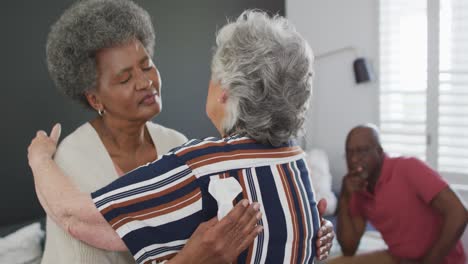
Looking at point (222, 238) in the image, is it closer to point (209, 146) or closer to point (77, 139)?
point (209, 146)

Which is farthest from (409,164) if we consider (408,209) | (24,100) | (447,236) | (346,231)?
(24,100)

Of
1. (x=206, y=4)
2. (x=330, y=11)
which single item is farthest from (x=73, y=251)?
(x=330, y=11)

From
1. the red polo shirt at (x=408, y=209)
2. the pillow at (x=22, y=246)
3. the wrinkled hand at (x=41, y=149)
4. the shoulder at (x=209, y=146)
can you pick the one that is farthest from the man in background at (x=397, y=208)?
the wrinkled hand at (x=41, y=149)

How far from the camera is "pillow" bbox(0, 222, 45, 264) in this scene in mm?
2365

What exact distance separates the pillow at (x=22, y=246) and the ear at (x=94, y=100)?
46.5 inches

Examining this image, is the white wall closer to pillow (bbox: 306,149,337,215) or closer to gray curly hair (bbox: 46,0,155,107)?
pillow (bbox: 306,149,337,215)

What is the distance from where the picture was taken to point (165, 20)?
3.49 m

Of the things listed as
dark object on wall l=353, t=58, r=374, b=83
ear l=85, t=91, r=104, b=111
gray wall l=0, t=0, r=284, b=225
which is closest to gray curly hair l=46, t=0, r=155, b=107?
ear l=85, t=91, r=104, b=111

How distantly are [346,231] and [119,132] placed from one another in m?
1.66

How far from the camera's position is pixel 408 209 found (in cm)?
255

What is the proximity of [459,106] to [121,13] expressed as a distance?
3043mm

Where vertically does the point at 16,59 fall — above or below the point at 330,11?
below

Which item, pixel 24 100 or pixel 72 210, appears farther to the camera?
pixel 24 100

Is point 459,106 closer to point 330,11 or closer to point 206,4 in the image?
point 330,11
